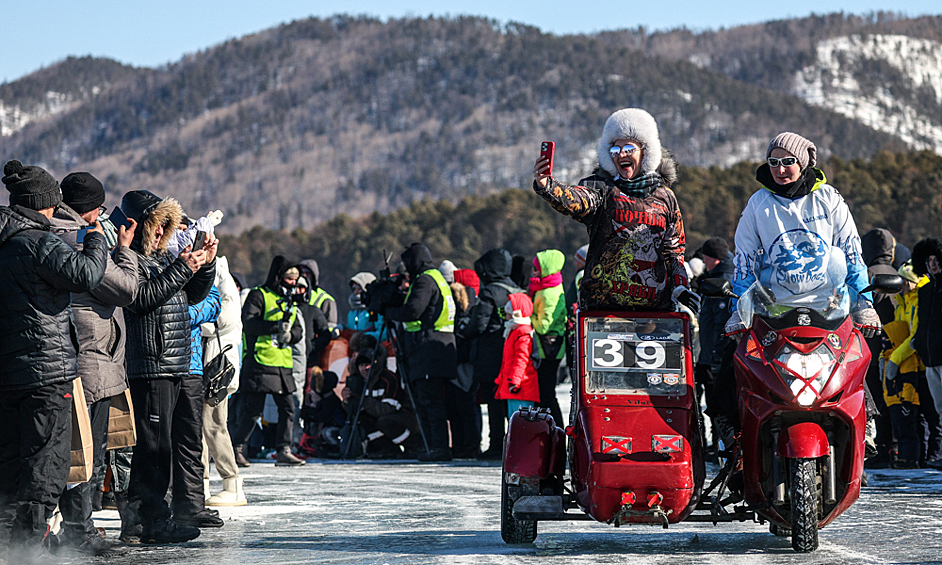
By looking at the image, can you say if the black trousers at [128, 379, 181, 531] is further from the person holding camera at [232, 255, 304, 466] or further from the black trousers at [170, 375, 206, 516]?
the person holding camera at [232, 255, 304, 466]

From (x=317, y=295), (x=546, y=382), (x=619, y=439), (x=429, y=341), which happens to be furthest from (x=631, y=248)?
(x=317, y=295)

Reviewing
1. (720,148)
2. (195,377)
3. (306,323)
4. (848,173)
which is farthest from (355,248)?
(720,148)

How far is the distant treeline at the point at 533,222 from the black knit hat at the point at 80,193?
771 inches

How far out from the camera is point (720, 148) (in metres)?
185

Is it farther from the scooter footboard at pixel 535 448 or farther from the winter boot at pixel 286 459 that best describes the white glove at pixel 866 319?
the winter boot at pixel 286 459

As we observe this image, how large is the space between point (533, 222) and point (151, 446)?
2048 inches

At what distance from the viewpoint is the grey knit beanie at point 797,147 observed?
20.7ft

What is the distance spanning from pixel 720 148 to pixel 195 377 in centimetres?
18364

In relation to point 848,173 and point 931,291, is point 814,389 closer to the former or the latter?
point 931,291

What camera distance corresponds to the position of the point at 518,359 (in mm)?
11609

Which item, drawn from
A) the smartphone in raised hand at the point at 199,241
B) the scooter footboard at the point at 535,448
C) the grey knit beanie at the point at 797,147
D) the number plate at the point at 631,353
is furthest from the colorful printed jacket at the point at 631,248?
the smartphone in raised hand at the point at 199,241

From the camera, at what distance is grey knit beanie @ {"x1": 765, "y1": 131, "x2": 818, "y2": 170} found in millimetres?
6301

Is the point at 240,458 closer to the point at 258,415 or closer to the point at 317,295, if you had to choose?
the point at 258,415

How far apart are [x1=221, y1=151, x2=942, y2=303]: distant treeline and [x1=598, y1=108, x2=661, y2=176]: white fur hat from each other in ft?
65.0
